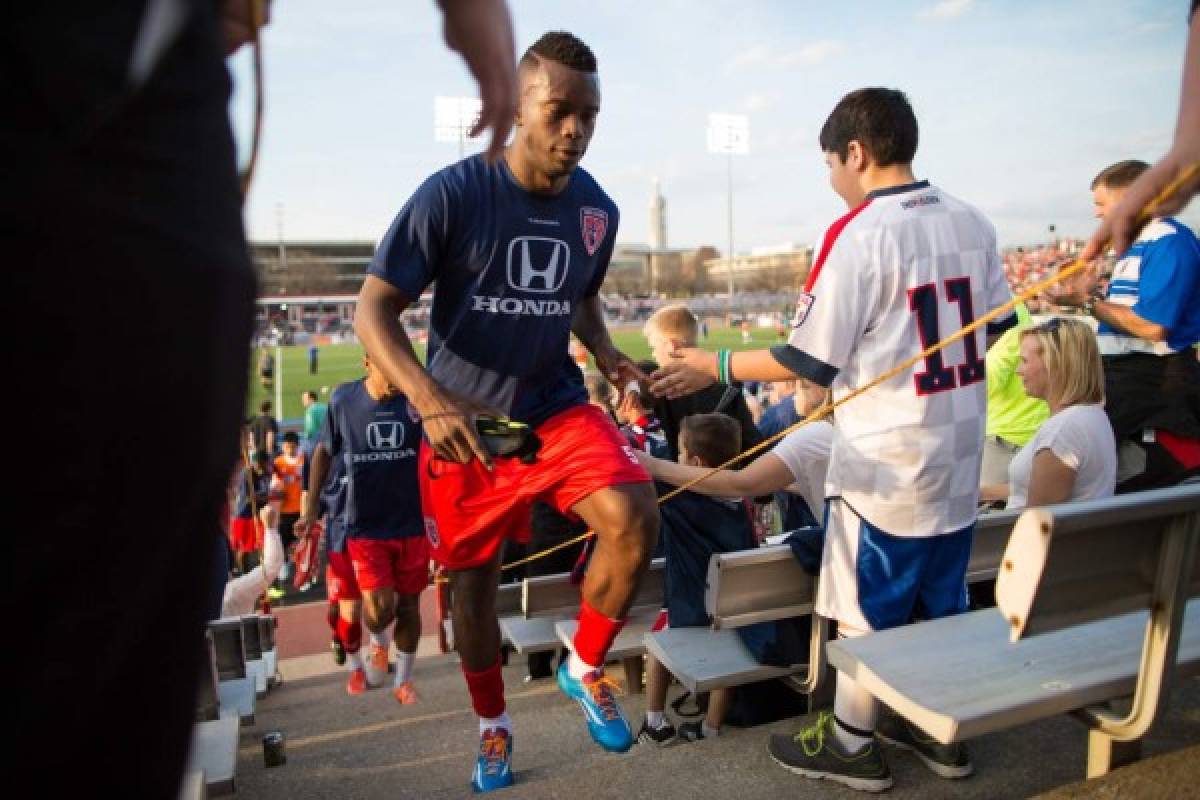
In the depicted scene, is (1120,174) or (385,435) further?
(385,435)

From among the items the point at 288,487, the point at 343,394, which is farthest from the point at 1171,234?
the point at 288,487

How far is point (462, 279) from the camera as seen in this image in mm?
2977

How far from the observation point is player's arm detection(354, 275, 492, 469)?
8.20 feet

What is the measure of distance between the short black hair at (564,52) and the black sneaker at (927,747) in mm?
2485

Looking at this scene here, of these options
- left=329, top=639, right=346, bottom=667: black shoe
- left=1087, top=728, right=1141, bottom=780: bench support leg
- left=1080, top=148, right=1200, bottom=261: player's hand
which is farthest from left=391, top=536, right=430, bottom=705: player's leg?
left=1080, top=148, right=1200, bottom=261: player's hand

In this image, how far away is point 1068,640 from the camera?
248 centimetres

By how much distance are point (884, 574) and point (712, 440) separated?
56.7 inches

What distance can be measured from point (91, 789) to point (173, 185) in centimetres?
51

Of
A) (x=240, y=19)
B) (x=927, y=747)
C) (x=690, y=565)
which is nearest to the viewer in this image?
(x=240, y=19)

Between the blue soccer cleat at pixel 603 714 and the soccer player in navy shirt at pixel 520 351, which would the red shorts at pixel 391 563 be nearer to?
the soccer player in navy shirt at pixel 520 351

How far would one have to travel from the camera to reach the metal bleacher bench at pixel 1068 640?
1.82 m

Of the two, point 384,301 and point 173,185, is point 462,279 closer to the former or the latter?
point 384,301

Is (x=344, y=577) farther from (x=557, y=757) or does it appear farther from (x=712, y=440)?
(x=712, y=440)

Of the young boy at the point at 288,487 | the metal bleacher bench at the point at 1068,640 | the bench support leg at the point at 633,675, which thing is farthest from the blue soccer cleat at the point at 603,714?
the young boy at the point at 288,487
